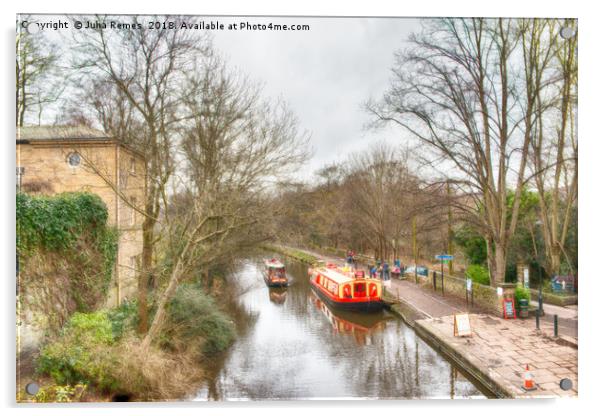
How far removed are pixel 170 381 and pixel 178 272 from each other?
5.52 feet

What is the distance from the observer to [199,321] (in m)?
8.29

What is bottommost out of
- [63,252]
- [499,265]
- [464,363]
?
[464,363]

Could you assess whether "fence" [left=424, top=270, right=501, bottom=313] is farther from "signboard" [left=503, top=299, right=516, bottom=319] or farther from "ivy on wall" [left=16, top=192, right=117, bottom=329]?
"ivy on wall" [left=16, top=192, right=117, bottom=329]

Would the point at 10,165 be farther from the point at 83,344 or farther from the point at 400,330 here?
the point at 400,330

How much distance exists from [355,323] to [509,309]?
450cm

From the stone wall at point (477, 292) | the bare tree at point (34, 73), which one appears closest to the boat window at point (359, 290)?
the stone wall at point (477, 292)

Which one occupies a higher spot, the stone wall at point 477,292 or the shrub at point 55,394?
the stone wall at point 477,292

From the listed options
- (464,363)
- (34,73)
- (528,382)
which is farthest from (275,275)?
(34,73)

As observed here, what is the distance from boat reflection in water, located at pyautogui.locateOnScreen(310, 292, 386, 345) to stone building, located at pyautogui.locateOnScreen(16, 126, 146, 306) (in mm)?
5398

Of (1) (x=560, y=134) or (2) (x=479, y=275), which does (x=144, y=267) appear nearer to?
(1) (x=560, y=134)

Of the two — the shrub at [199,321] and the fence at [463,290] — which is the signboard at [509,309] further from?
the shrub at [199,321]

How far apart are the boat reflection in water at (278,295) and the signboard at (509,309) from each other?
294 inches

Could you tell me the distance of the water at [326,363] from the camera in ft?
19.9

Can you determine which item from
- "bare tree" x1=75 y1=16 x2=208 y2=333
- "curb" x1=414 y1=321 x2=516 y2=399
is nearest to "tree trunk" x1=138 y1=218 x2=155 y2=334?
"bare tree" x1=75 y1=16 x2=208 y2=333
